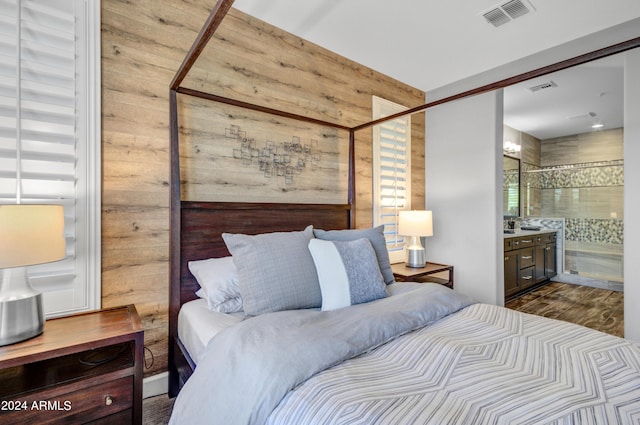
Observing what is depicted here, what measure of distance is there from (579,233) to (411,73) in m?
4.45

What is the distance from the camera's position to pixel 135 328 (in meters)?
1.45

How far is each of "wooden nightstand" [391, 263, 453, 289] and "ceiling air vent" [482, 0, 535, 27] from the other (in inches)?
85.5

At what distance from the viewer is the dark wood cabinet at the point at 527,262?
13.1ft

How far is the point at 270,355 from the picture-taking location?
1059 mm

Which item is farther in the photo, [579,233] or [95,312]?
[579,233]

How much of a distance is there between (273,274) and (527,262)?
4.26 meters

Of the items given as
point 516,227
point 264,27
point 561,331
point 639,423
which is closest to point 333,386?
point 639,423

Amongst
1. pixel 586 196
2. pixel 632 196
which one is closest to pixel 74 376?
pixel 632 196

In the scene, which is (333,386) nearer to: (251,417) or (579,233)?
(251,417)

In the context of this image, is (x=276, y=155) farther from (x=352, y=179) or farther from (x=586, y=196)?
(x=586, y=196)

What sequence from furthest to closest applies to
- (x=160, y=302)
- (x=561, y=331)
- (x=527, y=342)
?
(x=160, y=302) < (x=561, y=331) < (x=527, y=342)

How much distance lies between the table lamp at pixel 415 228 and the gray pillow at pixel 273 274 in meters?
1.58

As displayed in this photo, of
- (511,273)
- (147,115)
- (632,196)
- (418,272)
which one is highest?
(147,115)

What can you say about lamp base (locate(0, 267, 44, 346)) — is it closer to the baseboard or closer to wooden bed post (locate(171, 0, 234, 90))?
the baseboard
